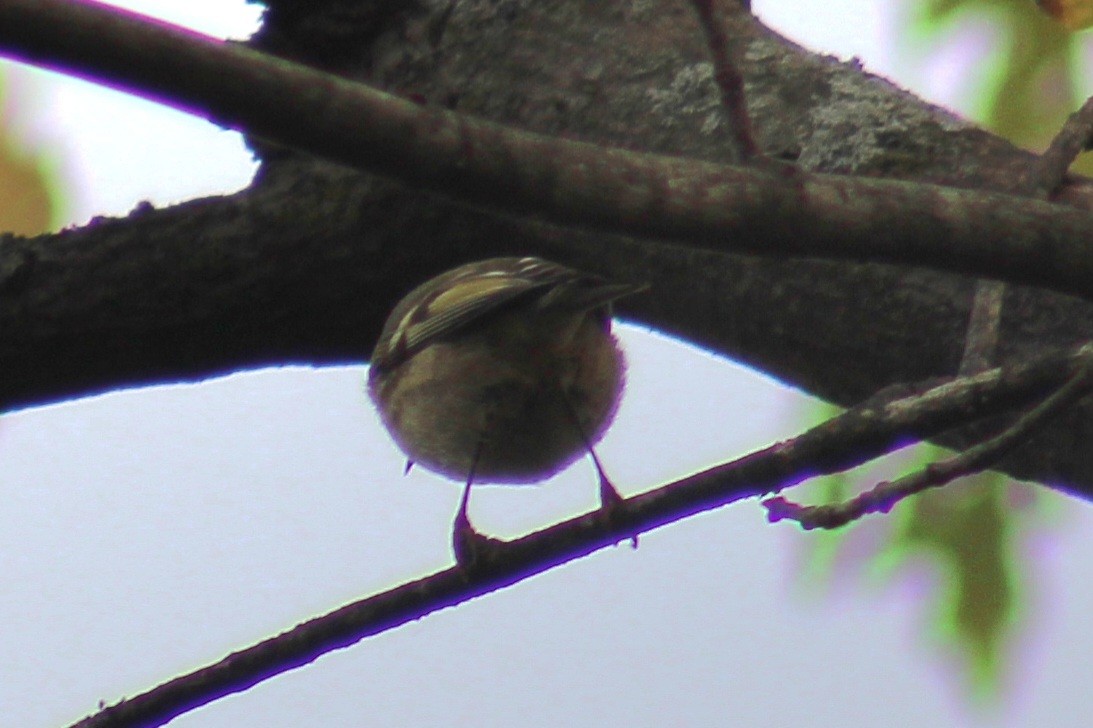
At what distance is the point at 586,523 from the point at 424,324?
54.3 inches

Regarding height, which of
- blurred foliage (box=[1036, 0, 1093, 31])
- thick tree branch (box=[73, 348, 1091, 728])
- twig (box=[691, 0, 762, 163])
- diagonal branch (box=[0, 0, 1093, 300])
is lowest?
thick tree branch (box=[73, 348, 1091, 728])

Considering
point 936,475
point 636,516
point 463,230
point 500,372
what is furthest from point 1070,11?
point 500,372

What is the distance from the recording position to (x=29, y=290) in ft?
12.1

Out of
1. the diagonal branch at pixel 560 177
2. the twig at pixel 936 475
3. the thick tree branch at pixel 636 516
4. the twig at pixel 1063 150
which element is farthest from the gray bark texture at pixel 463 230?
the diagonal branch at pixel 560 177

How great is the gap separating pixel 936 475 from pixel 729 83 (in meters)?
0.71

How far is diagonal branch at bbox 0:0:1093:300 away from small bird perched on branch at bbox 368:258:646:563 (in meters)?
1.45

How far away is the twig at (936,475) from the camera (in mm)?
2213

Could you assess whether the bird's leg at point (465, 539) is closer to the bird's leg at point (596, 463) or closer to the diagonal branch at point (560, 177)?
the bird's leg at point (596, 463)

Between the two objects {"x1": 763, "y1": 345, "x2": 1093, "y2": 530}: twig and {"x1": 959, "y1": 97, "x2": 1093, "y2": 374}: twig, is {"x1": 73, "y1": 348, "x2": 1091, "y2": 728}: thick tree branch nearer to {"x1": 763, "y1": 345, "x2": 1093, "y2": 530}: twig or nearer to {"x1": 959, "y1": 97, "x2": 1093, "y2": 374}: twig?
{"x1": 763, "y1": 345, "x2": 1093, "y2": 530}: twig

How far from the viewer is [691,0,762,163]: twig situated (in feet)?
6.89

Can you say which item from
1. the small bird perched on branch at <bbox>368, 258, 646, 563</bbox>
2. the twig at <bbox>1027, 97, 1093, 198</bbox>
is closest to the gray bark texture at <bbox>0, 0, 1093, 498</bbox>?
the small bird perched on branch at <bbox>368, 258, 646, 563</bbox>

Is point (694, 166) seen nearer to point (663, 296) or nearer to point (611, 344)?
point (663, 296)

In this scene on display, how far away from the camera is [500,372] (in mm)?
3711

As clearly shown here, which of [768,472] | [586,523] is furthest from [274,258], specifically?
[768,472]
